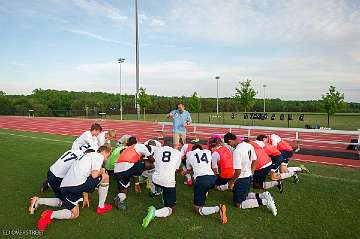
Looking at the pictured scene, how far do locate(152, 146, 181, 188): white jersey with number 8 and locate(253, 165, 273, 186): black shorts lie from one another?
6.95 ft

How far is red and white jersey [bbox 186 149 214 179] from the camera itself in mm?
5772

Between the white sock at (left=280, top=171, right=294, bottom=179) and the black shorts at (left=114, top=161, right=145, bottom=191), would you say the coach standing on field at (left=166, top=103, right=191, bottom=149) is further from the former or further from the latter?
the black shorts at (left=114, top=161, right=145, bottom=191)

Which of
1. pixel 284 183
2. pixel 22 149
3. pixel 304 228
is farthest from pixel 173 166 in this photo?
pixel 22 149

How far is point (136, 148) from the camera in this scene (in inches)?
260

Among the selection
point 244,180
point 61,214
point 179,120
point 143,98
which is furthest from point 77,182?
point 143,98

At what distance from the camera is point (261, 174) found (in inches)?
279

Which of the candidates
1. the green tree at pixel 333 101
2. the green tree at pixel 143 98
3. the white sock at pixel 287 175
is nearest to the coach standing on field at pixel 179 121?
the white sock at pixel 287 175

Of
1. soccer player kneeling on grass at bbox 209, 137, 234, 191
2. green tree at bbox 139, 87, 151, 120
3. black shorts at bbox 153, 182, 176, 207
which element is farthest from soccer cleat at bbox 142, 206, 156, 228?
green tree at bbox 139, 87, 151, 120

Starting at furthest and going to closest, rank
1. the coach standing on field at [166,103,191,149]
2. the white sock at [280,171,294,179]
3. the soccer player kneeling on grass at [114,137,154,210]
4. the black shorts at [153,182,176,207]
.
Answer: the coach standing on field at [166,103,191,149] < the white sock at [280,171,294,179] < the soccer player kneeling on grass at [114,137,154,210] < the black shorts at [153,182,176,207]

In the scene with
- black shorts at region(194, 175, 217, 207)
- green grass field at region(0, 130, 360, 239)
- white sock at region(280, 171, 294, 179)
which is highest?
black shorts at region(194, 175, 217, 207)

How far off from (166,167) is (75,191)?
158 centimetres

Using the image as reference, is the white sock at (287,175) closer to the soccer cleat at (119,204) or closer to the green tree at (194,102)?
the soccer cleat at (119,204)

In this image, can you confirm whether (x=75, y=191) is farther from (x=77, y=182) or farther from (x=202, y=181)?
(x=202, y=181)

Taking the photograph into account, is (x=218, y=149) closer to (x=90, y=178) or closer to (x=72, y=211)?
(x=90, y=178)
